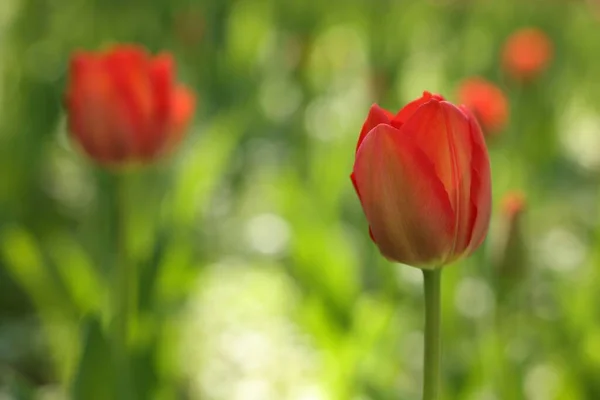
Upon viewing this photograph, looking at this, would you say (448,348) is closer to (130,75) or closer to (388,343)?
(388,343)

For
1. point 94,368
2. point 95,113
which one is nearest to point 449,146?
point 94,368

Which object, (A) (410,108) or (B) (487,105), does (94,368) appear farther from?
(B) (487,105)

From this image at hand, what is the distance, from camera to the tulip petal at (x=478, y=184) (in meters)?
0.38

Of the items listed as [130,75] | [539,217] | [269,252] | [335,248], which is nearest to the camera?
[130,75]

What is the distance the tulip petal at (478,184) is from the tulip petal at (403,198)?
0.01 metres

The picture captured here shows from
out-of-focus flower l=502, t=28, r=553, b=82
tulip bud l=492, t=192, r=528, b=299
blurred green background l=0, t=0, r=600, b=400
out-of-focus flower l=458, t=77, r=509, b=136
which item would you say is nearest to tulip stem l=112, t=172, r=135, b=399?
blurred green background l=0, t=0, r=600, b=400

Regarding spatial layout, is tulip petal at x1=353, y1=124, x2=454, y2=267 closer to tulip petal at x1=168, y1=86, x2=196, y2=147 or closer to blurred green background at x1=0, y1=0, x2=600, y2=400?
blurred green background at x1=0, y1=0, x2=600, y2=400

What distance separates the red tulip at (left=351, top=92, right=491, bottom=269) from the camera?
1.22 ft

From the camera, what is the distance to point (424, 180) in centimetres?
37

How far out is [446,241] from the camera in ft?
1.25

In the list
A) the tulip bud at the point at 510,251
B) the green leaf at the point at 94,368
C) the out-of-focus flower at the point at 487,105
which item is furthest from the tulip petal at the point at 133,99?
the out-of-focus flower at the point at 487,105

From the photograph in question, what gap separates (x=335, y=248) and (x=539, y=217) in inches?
→ 27.5

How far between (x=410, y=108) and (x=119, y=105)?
0.39 metres

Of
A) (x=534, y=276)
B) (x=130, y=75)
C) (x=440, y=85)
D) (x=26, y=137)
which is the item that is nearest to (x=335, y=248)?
(x=130, y=75)
